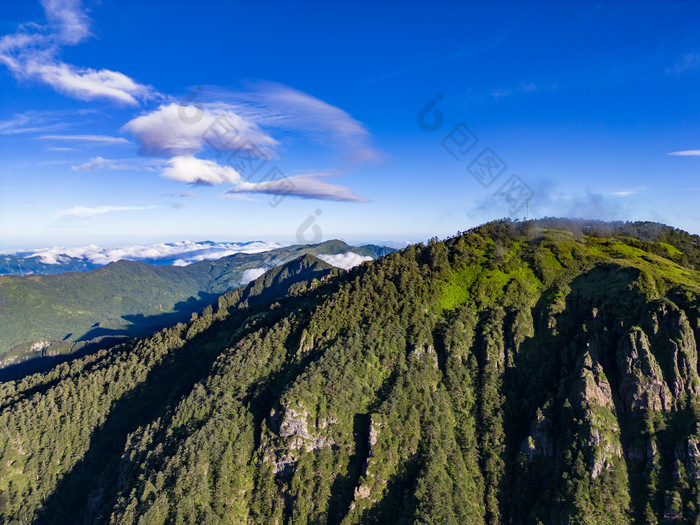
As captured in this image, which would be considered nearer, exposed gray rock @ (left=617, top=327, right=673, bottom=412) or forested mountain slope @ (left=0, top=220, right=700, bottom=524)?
forested mountain slope @ (left=0, top=220, right=700, bottom=524)

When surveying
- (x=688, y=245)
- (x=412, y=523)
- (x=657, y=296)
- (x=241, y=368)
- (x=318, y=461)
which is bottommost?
(x=412, y=523)

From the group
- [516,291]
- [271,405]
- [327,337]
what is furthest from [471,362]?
[271,405]

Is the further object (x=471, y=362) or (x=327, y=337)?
(x=327, y=337)

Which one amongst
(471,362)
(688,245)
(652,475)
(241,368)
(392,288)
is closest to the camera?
(652,475)

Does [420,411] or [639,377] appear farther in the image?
[420,411]

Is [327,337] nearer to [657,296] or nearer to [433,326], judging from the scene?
[433,326]

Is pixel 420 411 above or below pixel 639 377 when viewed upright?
below

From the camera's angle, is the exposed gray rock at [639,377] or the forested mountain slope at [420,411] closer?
the forested mountain slope at [420,411]

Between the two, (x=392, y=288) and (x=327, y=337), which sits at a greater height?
(x=392, y=288)
